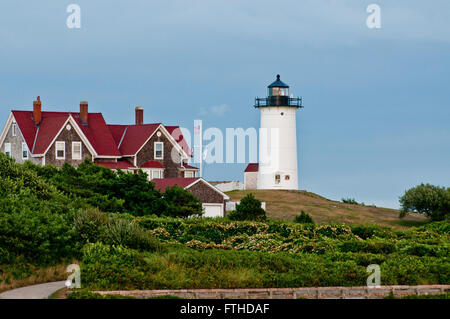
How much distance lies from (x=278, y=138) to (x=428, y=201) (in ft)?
50.0

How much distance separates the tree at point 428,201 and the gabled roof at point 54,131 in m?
26.4

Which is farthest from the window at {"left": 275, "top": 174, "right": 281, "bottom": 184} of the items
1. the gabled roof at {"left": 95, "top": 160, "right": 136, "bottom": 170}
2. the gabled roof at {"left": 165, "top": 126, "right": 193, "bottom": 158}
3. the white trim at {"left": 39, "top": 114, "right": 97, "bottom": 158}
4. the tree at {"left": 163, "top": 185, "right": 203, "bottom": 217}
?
the tree at {"left": 163, "top": 185, "right": 203, "bottom": 217}

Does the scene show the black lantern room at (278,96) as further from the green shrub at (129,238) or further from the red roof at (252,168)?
the green shrub at (129,238)

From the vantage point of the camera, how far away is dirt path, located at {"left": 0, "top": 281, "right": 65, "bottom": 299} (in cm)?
1831

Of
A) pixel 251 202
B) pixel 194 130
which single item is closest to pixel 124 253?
pixel 251 202

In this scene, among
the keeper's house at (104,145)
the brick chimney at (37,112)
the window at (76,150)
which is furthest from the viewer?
the brick chimney at (37,112)

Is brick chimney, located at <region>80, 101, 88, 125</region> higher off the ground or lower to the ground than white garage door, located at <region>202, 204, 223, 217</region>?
higher

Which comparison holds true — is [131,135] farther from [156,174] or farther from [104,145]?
[156,174]

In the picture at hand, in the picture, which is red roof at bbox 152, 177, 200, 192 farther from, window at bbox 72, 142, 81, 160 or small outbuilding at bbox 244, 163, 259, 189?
small outbuilding at bbox 244, 163, 259, 189

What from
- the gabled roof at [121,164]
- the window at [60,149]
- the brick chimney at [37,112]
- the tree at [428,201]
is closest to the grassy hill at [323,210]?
the tree at [428,201]

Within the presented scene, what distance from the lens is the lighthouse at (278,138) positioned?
2773 inches

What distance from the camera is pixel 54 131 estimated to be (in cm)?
5769

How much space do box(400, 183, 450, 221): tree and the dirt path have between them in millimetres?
49745

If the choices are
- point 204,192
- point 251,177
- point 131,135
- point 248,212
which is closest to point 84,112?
point 131,135
